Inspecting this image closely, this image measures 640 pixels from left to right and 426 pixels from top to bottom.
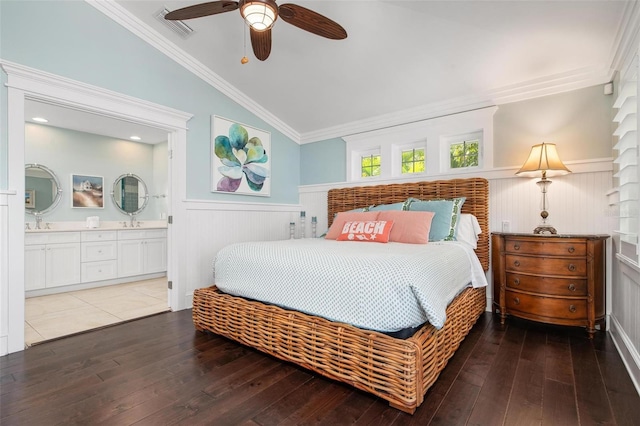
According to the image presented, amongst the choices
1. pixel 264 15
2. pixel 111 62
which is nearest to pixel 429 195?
pixel 264 15

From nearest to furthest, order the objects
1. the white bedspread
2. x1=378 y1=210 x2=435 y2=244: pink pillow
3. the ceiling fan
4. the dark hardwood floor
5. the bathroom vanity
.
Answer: the dark hardwood floor → the white bedspread → the ceiling fan → x1=378 y1=210 x2=435 y2=244: pink pillow → the bathroom vanity

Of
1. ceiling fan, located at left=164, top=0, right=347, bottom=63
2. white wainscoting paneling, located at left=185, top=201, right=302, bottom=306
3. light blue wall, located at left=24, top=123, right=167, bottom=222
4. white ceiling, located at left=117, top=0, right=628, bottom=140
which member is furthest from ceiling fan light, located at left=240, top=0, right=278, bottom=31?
light blue wall, located at left=24, top=123, right=167, bottom=222

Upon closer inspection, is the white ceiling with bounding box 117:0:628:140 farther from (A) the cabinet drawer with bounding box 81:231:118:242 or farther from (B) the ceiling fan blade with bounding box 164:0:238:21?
(A) the cabinet drawer with bounding box 81:231:118:242

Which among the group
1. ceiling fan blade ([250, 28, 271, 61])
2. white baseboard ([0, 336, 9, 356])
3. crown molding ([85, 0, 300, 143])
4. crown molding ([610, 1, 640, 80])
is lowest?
white baseboard ([0, 336, 9, 356])

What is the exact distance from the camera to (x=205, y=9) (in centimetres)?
207

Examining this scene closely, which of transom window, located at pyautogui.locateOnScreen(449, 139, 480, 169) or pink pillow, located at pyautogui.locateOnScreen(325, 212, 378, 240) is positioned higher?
transom window, located at pyautogui.locateOnScreen(449, 139, 480, 169)

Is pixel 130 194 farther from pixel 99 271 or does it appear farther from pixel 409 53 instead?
pixel 409 53

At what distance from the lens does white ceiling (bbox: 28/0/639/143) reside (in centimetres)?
230

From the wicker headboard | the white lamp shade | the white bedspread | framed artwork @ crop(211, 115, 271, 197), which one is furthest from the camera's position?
framed artwork @ crop(211, 115, 271, 197)

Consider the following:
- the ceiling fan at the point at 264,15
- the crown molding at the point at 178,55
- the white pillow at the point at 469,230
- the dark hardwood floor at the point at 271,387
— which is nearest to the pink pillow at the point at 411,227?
the white pillow at the point at 469,230

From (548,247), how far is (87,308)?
470 cm

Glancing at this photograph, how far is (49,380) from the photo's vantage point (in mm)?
1831

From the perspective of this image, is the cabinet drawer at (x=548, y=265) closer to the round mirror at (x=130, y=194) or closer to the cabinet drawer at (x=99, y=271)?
the cabinet drawer at (x=99, y=271)

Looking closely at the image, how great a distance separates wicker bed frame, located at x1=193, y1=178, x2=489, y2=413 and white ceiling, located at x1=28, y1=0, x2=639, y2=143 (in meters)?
2.12
